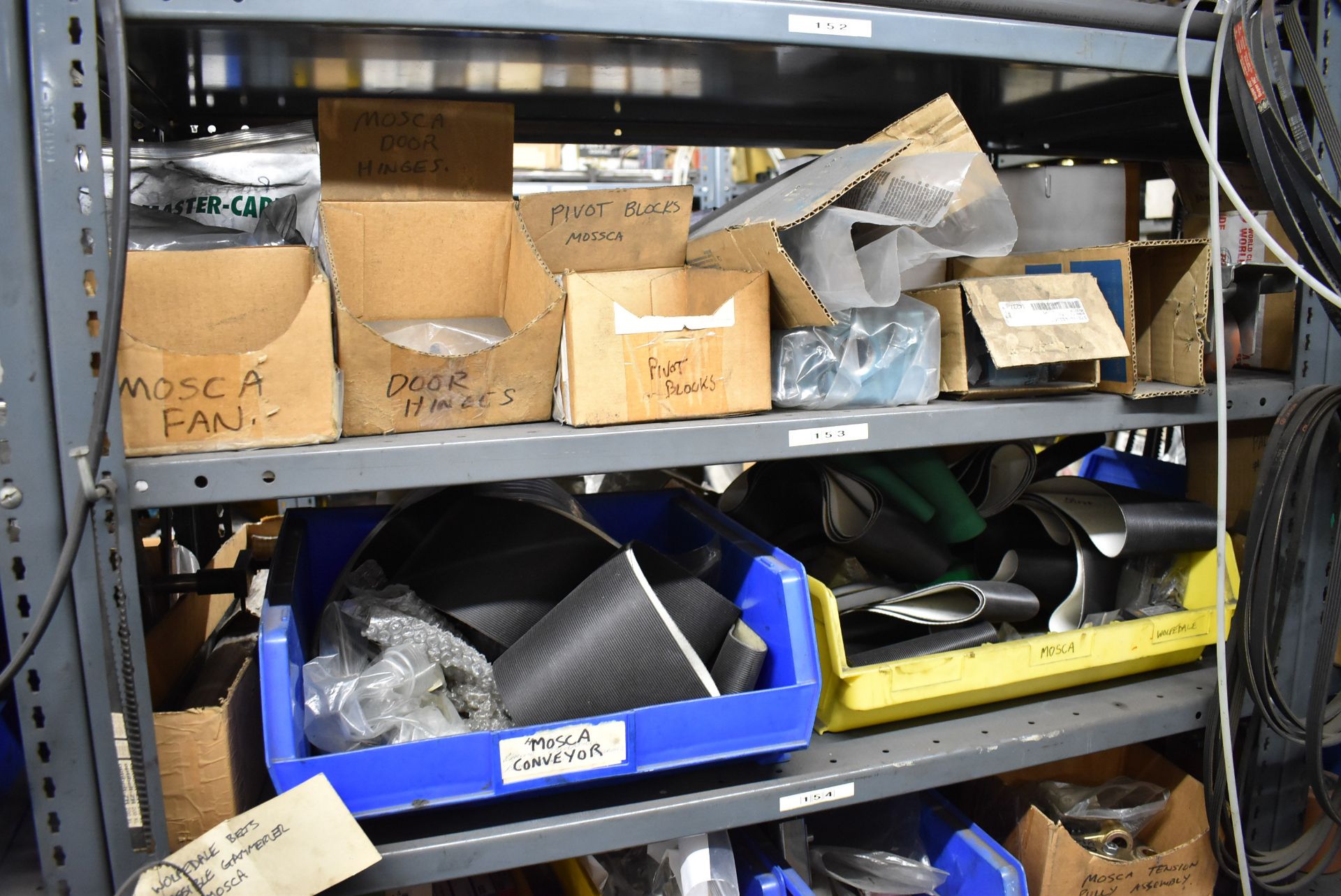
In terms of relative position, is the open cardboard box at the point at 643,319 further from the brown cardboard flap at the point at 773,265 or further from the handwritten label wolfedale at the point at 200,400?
the handwritten label wolfedale at the point at 200,400

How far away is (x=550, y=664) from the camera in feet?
2.91

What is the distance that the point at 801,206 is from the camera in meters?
0.92

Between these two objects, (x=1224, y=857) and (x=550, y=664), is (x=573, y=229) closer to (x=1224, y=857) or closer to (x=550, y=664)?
(x=550, y=664)

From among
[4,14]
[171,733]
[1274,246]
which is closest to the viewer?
[4,14]

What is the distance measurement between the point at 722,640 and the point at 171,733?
564 mm

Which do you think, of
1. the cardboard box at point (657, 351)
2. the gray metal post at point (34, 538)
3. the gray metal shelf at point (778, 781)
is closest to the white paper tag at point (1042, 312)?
the cardboard box at point (657, 351)

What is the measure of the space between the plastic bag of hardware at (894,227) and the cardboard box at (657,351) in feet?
0.32

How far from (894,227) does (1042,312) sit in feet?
0.65

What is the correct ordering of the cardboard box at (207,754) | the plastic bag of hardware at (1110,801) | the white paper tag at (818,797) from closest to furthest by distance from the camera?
1. the cardboard box at (207,754)
2. the white paper tag at (818,797)
3. the plastic bag of hardware at (1110,801)

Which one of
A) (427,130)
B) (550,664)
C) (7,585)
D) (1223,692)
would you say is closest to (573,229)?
(427,130)

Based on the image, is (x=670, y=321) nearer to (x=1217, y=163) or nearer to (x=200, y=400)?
(x=200, y=400)

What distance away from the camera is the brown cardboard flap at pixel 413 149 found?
0.94 m

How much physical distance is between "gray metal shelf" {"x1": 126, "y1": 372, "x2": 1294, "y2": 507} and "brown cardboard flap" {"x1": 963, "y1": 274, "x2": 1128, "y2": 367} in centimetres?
7

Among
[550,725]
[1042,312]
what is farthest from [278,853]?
[1042,312]
